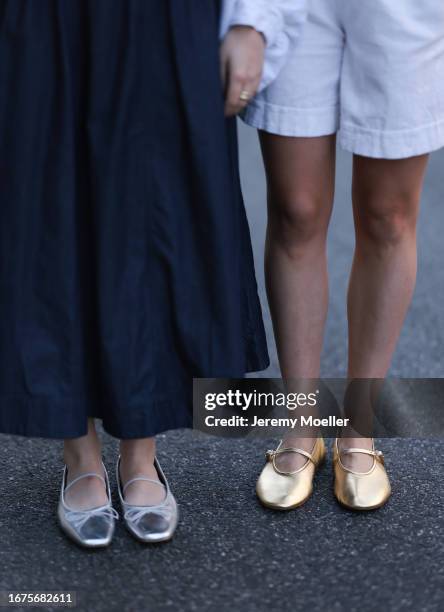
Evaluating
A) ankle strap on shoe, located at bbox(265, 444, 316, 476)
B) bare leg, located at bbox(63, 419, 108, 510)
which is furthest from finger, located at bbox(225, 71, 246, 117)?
ankle strap on shoe, located at bbox(265, 444, 316, 476)

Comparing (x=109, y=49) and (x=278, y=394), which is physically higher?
(x=109, y=49)

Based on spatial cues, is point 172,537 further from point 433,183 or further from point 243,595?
point 433,183

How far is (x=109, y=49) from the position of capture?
4.95 feet

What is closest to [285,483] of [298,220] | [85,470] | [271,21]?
[85,470]

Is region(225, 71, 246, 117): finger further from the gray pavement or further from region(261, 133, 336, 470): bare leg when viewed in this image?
the gray pavement

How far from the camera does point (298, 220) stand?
6.15ft

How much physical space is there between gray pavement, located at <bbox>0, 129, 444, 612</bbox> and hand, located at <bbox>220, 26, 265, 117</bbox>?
2.56 feet

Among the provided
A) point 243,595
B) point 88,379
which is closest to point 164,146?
point 88,379

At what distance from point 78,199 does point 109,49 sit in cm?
25

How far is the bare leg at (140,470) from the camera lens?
1819 millimetres

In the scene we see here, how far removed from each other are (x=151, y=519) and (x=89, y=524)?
0.11m

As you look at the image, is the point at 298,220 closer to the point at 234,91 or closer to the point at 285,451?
the point at 234,91

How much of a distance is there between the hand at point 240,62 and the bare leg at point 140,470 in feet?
2.13

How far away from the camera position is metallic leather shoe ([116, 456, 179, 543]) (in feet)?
5.79
